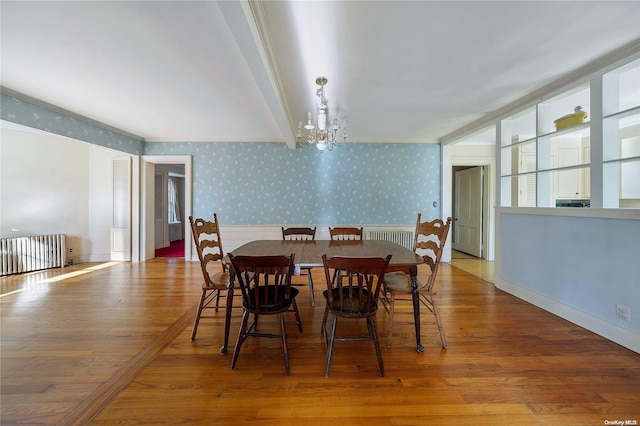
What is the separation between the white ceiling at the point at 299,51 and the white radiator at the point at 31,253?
7.89ft

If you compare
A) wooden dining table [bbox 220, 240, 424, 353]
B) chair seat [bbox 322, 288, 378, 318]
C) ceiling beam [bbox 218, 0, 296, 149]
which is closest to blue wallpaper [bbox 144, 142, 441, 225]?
wooden dining table [bbox 220, 240, 424, 353]

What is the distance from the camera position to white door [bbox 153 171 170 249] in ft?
20.9

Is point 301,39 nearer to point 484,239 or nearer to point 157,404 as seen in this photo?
point 157,404

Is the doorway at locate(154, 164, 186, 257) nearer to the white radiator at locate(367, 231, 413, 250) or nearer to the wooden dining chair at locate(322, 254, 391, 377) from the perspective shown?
the white radiator at locate(367, 231, 413, 250)

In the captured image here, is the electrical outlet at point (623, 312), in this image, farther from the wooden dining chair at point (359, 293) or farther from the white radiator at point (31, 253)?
the white radiator at point (31, 253)

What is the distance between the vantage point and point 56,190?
432cm

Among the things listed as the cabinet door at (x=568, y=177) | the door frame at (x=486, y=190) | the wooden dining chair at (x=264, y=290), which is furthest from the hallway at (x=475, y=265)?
the wooden dining chair at (x=264, y=290)

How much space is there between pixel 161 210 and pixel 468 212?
779 cm

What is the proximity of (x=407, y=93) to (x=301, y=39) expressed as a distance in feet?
4.97

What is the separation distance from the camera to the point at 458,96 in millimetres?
2891

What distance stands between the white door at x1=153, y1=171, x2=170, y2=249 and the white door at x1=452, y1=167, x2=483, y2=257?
7.68m

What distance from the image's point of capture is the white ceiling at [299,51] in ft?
5.21

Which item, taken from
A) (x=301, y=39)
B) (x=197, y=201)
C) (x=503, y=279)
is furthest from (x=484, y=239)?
(x=197, y=201)

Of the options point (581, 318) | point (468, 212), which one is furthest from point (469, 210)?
point (581, 318)
